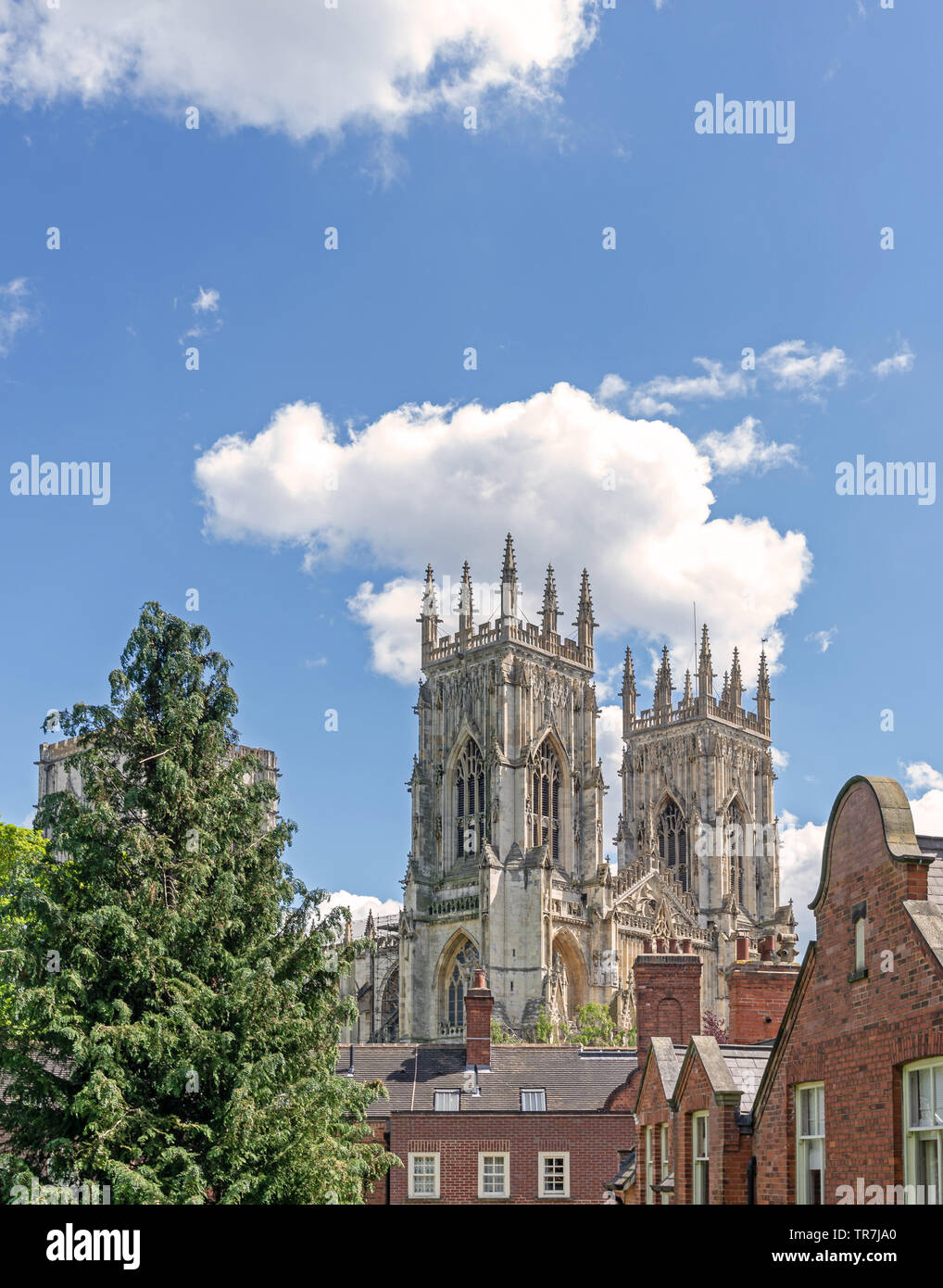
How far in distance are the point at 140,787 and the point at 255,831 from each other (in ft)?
8.36

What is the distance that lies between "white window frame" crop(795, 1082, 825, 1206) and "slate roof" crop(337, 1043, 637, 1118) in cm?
1977

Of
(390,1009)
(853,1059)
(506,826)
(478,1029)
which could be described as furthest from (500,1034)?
(853,1059)

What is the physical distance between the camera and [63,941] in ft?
90.4

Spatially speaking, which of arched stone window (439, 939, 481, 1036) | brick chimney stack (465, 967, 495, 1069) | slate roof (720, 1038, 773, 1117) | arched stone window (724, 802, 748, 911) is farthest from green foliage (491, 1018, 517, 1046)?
slate roof (720, 1038, 773, 1117)

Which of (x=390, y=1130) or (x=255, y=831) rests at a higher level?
(x=255, y=831)

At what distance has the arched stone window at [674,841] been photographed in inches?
4318

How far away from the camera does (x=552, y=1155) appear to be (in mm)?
36188

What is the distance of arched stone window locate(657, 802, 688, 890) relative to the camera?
10969 cm

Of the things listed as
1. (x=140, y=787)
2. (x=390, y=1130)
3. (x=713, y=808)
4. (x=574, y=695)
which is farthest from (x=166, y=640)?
(x=713, y=808)
